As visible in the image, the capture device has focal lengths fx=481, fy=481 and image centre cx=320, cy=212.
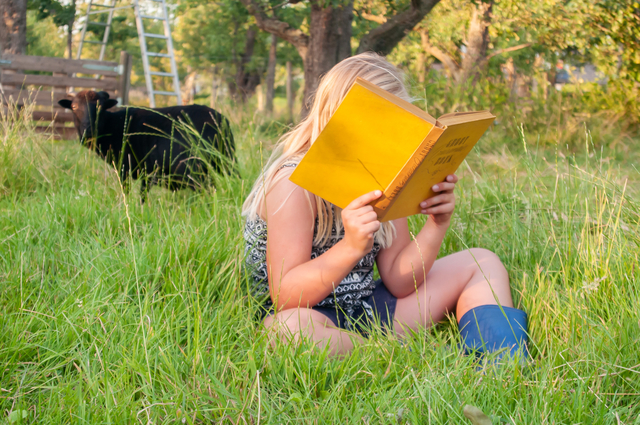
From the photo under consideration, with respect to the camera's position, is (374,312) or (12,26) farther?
(12,26)

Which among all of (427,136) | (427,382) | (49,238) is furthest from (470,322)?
(49,238)

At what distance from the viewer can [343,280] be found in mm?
1674

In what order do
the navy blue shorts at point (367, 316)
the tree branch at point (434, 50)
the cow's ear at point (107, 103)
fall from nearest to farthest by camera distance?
the navy blue shorts at point (367, 316), the cow's ear at point (107, 103), the tree branch at point (434, 50)

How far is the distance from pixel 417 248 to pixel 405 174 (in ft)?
1.80

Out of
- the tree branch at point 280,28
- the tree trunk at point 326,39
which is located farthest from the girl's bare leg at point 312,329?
the tree branch at point 280,28

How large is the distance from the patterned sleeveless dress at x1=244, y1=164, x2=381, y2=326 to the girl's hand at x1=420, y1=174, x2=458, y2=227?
29cm

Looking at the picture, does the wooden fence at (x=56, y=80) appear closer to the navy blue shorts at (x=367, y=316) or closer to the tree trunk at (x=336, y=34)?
the tree trunk at (x=336, y=34)

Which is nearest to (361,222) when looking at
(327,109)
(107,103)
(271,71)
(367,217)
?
(367,217)

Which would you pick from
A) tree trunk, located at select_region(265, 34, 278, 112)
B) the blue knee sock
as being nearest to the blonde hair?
the blue knee sock

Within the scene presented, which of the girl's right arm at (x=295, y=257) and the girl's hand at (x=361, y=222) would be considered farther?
the girl's right arm at (x=295, y=257)

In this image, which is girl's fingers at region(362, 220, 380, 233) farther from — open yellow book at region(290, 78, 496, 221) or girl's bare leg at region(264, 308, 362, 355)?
girl's bare leg at region(264, 308, 362, 355)

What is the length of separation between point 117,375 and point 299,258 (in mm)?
596

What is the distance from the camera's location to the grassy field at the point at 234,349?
1.14 m

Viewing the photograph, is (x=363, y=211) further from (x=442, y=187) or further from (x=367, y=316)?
(x=367, y=316)
